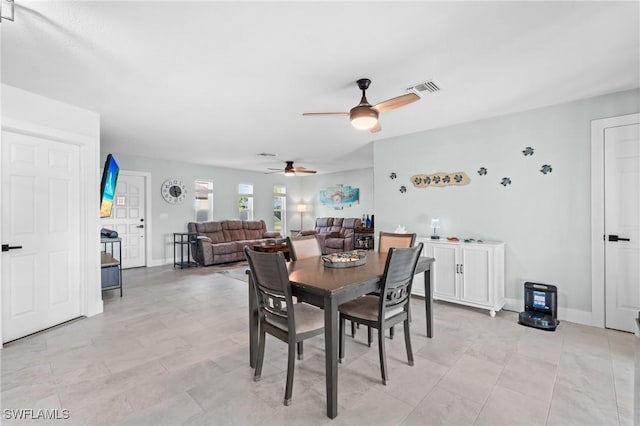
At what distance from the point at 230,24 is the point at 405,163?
337 cm

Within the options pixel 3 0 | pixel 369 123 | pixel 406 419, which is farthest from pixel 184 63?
pixel 406 419

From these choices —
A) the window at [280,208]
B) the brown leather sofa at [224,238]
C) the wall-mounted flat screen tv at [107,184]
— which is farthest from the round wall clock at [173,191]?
the window at [280,208]

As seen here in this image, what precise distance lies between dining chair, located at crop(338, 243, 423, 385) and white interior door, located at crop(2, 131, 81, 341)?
10.3 ft

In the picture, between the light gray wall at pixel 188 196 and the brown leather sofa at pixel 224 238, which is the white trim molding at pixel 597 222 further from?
the light gray wall at pixel 188 196

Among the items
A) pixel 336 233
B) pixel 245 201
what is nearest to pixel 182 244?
pixel 245 201

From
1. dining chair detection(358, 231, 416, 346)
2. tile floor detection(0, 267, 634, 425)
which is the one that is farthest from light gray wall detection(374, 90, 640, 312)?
dining chair detection(358, 231, 416, 346)

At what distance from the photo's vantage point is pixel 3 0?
1.66m

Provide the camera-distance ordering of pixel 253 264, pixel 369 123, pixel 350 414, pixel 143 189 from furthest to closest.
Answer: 1. pixel 143 189
2. pixel 369 123
3. pixel 253 264
4. pixel 350 414

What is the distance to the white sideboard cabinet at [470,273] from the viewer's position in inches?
135

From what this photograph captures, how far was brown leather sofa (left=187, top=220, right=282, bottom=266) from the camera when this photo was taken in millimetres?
6547

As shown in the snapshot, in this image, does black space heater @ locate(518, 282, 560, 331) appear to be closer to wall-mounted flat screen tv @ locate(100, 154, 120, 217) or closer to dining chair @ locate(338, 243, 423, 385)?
dining chair @ locate(338, 243, 423, 385)

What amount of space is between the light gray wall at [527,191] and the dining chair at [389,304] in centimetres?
213

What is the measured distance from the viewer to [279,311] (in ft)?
6.46

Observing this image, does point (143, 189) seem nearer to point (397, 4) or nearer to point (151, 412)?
point (151, 412)
